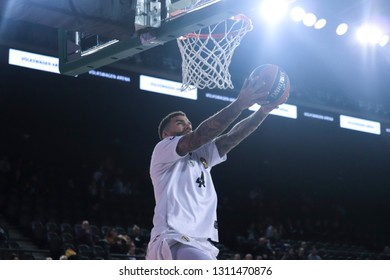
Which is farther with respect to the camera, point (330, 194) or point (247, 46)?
point (330, 194)

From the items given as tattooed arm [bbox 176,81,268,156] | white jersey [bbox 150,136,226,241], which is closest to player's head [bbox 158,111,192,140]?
white jersey [bbox 150,136,226,241]

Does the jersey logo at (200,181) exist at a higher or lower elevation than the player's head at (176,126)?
lower

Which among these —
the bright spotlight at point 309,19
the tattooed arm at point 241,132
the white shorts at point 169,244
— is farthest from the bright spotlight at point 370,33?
the white shorts at point 169,244

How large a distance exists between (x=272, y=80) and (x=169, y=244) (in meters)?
1.16

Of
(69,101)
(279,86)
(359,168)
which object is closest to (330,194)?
(359,168)

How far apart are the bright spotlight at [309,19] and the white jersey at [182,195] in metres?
8.70

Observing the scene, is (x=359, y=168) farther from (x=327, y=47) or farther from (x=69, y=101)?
(x=69, y=101)

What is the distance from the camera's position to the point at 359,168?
1803 centimetres

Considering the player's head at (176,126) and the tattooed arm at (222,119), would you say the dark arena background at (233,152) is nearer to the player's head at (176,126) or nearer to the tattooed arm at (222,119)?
the player's head at (176,126)

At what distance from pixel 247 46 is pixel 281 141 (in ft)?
11.7

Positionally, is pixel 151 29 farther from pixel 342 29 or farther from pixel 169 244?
pixel 342 29

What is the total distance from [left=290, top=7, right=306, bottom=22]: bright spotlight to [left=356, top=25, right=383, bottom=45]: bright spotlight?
5.64 feet

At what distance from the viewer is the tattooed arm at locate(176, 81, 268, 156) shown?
3654 mm

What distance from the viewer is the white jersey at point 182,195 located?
12.4 ft
